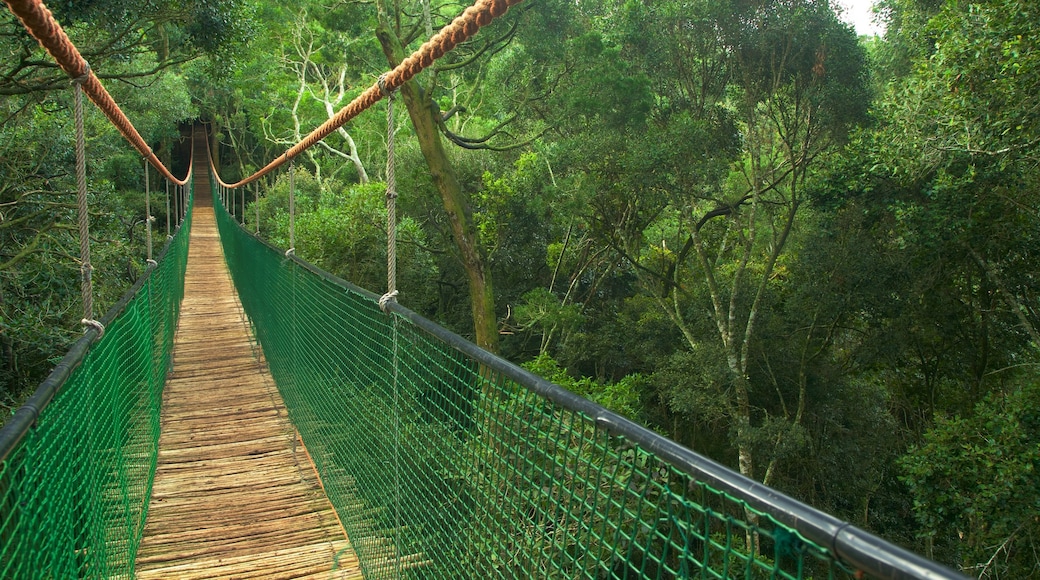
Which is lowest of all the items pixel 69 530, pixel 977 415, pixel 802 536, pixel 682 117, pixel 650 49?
pixel 977 415

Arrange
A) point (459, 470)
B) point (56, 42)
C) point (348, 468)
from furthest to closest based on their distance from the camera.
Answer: point (348, 468) < point (459, 470) < point (56, 42)

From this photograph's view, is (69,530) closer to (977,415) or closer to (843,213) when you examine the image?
(977,415)

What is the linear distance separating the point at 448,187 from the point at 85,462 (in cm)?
887

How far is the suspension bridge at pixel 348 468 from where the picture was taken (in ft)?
3.57

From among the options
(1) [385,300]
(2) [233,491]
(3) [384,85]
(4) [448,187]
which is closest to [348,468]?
(2) [233,491]

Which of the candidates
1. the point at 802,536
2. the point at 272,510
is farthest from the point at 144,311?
the point at 802,536

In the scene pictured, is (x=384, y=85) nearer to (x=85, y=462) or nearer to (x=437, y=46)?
(x=437, y=46)

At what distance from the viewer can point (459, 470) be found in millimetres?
1962

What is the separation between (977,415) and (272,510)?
783 centimetres

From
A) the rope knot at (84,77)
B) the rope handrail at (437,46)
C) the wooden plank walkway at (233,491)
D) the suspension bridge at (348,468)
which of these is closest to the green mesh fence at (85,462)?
the suspension bridge at (348,468)

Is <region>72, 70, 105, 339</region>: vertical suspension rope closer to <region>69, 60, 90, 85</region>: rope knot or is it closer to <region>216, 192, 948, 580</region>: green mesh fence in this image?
<region>69, 60, 90, 85</region>: rope knot

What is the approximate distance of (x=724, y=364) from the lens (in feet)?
38.4

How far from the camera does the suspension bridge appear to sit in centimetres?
109

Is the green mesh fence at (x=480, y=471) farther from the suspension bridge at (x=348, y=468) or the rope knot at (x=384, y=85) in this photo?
the rope knot at (x=384, y=85)
